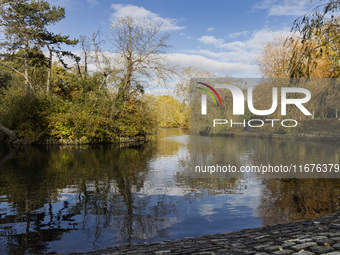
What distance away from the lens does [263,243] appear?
4.20 meters

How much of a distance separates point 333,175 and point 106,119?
17.8 meters

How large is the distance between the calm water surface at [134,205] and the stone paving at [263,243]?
54cm

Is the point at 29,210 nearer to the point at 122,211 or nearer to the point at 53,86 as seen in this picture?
the point at 122,211

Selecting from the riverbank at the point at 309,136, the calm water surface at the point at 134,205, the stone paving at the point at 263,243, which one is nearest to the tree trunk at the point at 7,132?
the calm water surface at the point at 134,205

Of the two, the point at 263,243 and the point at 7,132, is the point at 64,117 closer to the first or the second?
the point at 7,132

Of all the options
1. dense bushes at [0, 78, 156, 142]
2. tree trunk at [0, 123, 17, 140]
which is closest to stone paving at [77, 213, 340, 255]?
dense bushes at [0, 78, 156, 142]

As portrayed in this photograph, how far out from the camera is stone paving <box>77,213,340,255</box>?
12.5ft

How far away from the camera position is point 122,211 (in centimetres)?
666

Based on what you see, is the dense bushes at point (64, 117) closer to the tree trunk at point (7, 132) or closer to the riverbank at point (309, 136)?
the tree trunk at point (7, 132)

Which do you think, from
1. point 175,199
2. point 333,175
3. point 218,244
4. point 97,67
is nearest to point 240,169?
point 333,175

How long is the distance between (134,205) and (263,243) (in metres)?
3.72

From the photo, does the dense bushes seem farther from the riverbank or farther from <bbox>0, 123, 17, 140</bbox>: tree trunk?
the riverbank

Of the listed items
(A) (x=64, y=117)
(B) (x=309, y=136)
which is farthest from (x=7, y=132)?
(B) (x=309, y=136)

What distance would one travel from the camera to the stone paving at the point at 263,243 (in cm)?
382
